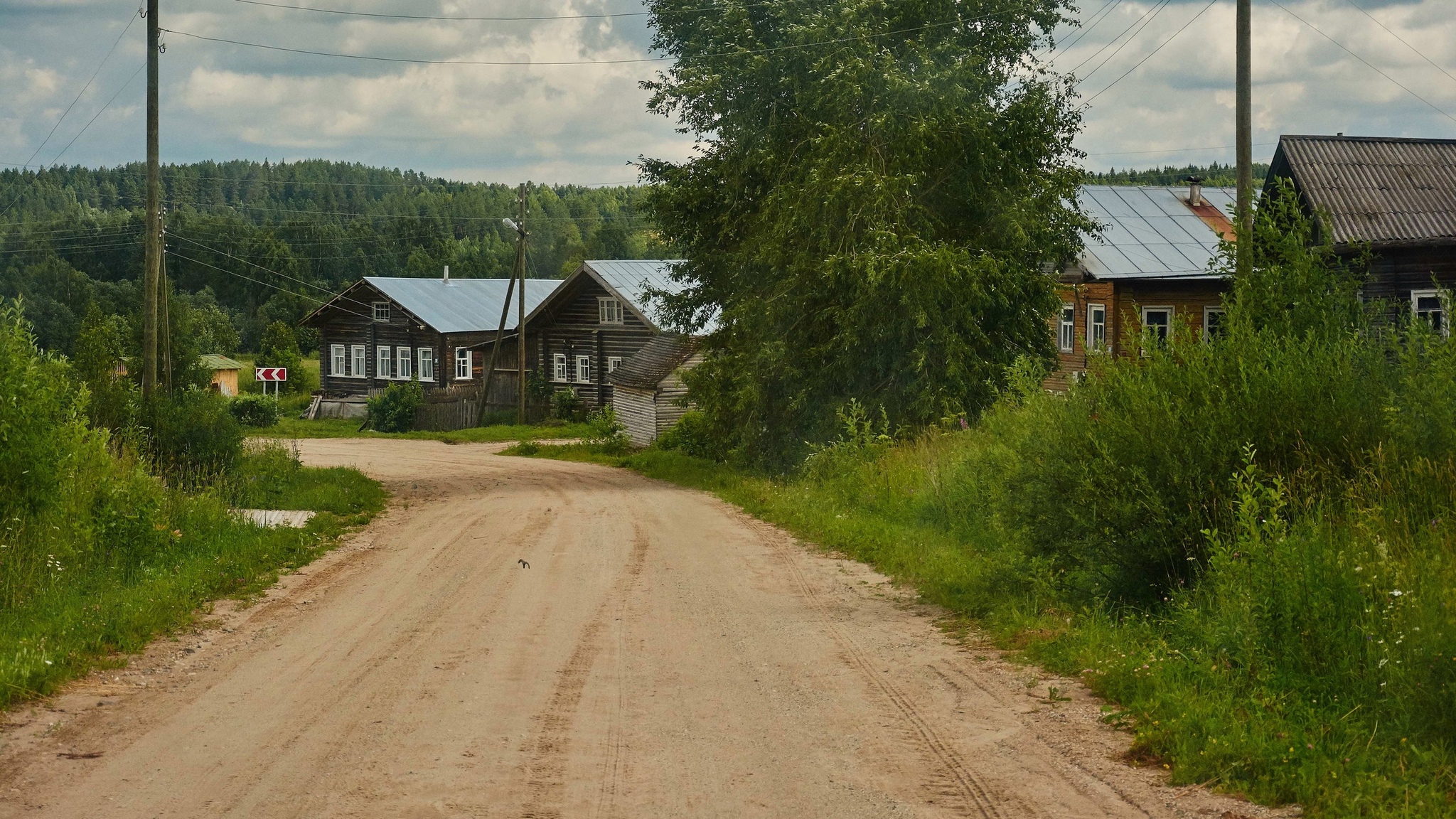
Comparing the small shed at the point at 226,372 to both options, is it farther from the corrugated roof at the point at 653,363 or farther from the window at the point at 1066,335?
the window at the point at 1066,335

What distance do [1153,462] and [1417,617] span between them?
112 inches

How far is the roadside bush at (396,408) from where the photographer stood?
4888 cm

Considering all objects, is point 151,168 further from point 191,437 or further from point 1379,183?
point 1379,183

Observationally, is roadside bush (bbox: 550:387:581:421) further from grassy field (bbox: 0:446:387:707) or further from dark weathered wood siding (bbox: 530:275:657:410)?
grassy field (bbox: 0:446:387:707)

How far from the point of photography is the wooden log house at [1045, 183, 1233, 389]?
32250mm

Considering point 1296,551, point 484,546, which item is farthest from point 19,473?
point 1296,551

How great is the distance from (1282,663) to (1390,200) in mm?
19293

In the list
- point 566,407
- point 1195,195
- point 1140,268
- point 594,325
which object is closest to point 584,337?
point 594,325

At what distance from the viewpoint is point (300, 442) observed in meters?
39.4

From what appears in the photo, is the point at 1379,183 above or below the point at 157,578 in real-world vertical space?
above

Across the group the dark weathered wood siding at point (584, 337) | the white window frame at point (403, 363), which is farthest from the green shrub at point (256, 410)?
the dark weathered wood siding at point (584, 337)

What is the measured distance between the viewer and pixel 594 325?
46500 mm

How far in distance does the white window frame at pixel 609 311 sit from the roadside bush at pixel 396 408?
28.9 ft

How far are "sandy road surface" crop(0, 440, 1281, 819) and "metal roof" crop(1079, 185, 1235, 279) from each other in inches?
907
